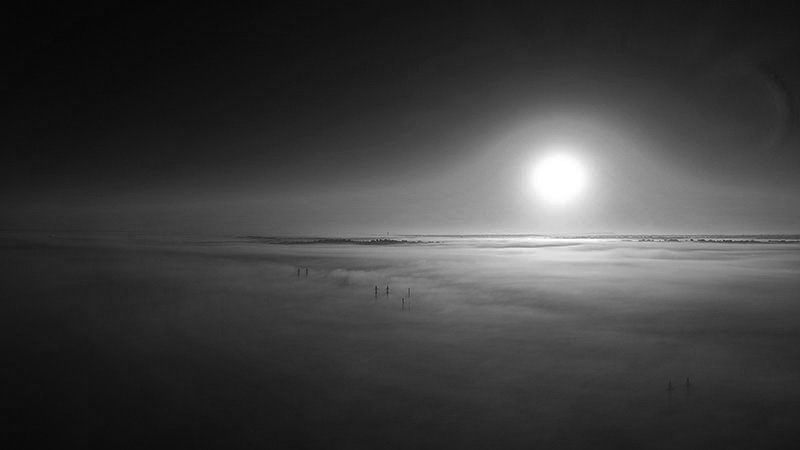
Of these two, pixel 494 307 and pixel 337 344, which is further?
pixel 494 307

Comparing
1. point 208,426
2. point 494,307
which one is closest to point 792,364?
point 494,307

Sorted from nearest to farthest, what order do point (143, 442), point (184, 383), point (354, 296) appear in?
point (143, 442), point (184, 383), point (354, 296)

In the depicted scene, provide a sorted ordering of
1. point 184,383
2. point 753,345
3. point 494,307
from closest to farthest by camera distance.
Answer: point 184,383 < point 753,345 < point 494,307

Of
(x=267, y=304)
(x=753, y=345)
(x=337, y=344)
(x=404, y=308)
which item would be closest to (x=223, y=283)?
(x=267, y=304)

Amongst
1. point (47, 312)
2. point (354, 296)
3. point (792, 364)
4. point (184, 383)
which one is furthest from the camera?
point (354, 296)

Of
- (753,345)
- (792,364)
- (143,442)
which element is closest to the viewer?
(143,442)

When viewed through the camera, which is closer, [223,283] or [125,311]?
[125,311]

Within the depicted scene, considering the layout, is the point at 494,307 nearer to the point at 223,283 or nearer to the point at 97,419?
the point at 97,419

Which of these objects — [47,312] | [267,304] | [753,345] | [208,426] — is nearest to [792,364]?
[753,345]

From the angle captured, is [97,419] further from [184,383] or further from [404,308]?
[404,308]
